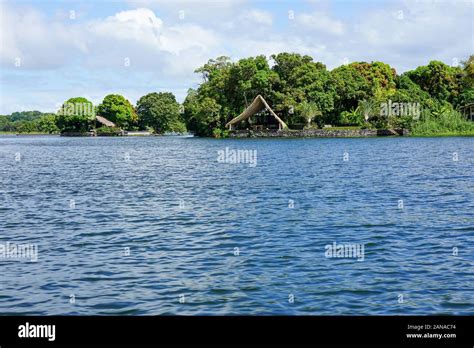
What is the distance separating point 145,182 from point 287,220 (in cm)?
1516

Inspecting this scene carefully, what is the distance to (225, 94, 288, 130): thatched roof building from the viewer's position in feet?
355

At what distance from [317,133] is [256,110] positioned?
13.1 m

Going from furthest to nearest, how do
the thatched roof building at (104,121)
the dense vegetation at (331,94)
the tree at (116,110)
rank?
the tree at (116,110) < the thatched roof building at (104,121) < the dense vegetation at (331,94)

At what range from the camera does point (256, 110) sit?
110 m

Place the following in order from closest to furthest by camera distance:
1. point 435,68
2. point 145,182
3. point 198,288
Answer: point 198,288 → point 145,182 → point 435,68

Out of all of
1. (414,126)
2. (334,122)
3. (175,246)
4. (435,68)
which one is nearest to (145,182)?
(175,246)

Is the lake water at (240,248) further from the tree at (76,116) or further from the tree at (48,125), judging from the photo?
the tree at (48,125)

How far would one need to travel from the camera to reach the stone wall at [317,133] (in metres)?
99.6

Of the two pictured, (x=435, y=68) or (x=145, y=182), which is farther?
(x=435, y=68)

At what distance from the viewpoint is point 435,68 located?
124250mm

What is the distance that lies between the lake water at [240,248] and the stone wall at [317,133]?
231 feet
